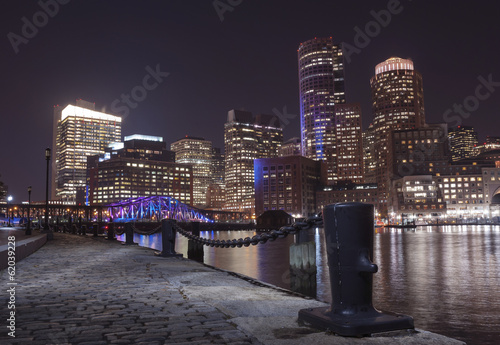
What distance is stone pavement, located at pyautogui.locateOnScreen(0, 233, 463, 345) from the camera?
14.9 ft

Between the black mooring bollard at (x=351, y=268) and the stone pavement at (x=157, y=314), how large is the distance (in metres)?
0.21

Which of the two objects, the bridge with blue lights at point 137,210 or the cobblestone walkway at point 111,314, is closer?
the cobblestone walkway at point 111,314

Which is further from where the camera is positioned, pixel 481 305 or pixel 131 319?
pixel 481 305

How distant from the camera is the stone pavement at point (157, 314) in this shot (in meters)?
4.53

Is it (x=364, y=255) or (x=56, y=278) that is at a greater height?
(x=364, y=255)

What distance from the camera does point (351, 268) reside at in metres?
4.66

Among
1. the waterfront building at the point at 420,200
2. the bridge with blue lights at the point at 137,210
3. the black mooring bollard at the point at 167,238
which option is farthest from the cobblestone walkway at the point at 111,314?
the waterfront building at the point at 420,200

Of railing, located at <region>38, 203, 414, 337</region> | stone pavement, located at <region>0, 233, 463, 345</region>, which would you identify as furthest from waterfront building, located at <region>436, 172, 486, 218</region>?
railing, located at <region>38, 203, 414, 337</region>

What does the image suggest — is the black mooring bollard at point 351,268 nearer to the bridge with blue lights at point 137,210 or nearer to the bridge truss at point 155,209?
the bridge with blue lights at point 137,210

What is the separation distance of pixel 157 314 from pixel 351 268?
288 centimetres

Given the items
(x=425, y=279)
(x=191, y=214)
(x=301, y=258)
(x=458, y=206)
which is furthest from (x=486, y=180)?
(x=301, y=258)

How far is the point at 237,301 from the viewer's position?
22.4 ft

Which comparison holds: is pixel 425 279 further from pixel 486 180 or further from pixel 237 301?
pixel 486 180

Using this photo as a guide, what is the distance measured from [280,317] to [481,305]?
996 cm
